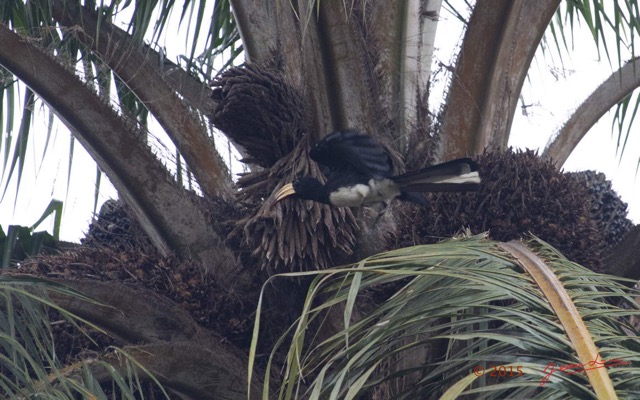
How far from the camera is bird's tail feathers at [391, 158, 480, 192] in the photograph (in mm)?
2775

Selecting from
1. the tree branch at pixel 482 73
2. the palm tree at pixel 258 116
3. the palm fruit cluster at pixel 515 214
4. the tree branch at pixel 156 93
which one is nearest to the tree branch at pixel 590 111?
the palm tree at pixel 258 116

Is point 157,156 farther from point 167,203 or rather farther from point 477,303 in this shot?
point 477,303

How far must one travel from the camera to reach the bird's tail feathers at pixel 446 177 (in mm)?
2775

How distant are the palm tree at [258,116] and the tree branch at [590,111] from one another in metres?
0.57

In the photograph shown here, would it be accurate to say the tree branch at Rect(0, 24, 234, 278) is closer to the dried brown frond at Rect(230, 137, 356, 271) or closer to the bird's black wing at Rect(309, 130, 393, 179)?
the dried brown frond at Rect(230, 137, 356, 271)

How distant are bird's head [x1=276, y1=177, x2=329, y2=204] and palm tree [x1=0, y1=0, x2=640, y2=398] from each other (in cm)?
4

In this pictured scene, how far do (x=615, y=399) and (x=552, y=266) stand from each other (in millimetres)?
608

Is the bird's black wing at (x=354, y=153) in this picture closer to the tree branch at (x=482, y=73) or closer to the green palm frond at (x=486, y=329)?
the tree branch at (x=482, y=73)

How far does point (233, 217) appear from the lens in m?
3.23

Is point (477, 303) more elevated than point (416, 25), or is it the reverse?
point (416, 25)

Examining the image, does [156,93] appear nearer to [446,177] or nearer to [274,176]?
[274,176]

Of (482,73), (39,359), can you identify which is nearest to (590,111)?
(482,73)

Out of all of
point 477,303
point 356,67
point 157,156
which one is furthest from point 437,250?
point 157,156

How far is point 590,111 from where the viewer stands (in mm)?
3887
